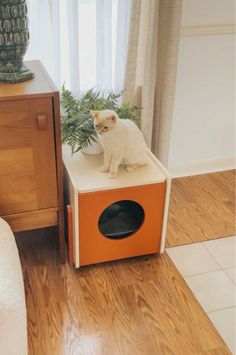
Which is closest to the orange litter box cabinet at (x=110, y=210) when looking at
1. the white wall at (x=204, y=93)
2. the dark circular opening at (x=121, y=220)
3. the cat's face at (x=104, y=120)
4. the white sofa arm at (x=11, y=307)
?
the dark circular opening at (x=121, y=220)

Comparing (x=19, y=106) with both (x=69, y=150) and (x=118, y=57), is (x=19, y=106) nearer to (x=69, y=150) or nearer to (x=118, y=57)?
(x=69, y=150)

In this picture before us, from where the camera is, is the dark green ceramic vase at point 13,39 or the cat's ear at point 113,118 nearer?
the dark green ceramic vase at point 13,39

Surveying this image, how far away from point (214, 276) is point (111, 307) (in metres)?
0.50

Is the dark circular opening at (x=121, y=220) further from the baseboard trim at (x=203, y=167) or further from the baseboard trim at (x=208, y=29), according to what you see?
the baseboard trim at (x=208, y=29)

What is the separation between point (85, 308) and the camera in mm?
1538

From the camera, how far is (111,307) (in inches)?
60.9

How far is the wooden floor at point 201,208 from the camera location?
6.47 ft

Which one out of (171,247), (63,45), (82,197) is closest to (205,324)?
(171,247)

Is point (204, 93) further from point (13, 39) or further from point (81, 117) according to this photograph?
point (13, 39)

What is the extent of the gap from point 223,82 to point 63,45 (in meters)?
0.99

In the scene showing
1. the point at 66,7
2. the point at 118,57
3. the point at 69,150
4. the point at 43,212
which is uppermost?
the point at 66,7

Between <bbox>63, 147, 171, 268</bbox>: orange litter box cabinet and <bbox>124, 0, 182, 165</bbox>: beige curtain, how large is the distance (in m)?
0.35

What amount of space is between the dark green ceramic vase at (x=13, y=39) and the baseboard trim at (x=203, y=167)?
125 cm

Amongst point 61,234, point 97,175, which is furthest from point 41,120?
point 61,234
